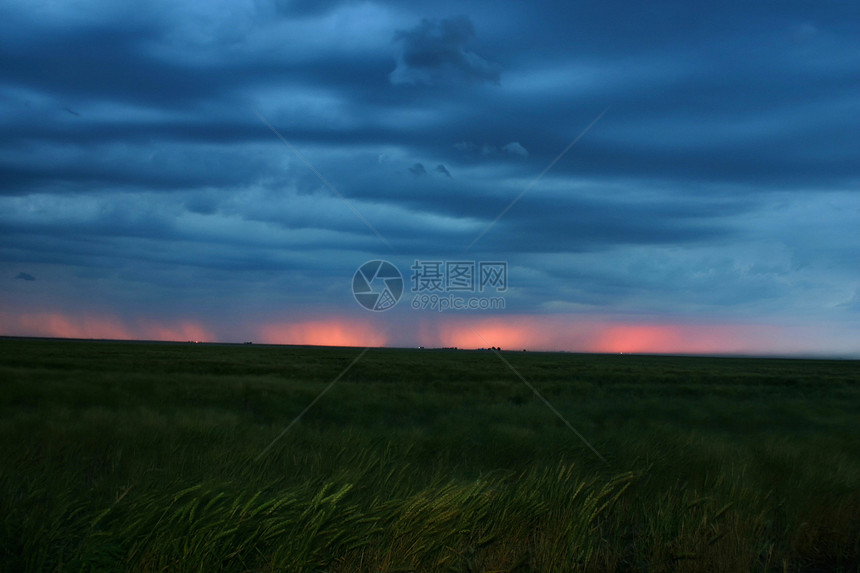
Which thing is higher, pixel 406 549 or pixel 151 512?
pixel 151 512

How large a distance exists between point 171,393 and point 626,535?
1889cm

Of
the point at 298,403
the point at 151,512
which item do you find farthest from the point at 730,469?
the point at 298,403

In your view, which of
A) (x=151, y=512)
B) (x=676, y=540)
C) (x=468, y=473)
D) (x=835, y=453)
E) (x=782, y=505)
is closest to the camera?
(x=151, y=512)

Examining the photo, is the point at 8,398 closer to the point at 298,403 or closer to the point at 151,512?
the point at 298,403

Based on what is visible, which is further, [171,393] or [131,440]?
[171,393]

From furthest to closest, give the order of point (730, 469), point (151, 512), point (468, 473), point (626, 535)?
1. point (468, 473)
2. point (730, 469)
3. point (626, 535)
4. point (151, 512)

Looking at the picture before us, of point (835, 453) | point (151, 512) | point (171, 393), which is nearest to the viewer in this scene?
point (151, 512)

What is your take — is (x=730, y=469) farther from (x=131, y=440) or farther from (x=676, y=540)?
(x=131, y=440)

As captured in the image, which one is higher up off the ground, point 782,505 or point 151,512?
point 151,512

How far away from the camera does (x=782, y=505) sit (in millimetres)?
7172

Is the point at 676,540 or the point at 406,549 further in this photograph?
the point at 676,540

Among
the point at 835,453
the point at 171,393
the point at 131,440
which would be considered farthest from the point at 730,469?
the point at 171,393

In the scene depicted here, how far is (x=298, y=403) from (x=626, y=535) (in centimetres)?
1669

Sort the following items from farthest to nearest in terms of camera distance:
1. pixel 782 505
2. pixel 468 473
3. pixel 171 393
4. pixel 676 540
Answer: pixel 171 393 < pixel 468 473 < pixel 782 505 < pixel 676 540
